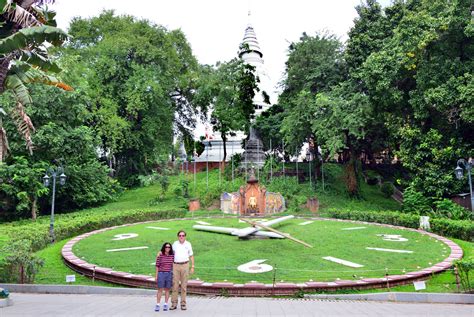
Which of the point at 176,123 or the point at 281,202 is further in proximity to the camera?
the point at 176,123

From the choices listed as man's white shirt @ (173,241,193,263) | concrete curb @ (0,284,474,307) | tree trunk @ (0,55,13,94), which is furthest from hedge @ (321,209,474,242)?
tree trunk @ (0,55,13,94)

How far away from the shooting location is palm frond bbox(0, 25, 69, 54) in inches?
292

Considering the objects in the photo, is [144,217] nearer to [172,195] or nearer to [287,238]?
[172,195]

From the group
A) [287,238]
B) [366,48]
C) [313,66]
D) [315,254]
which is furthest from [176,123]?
[315,254]

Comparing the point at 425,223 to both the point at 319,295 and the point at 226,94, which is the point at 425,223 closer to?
the point at 319,295

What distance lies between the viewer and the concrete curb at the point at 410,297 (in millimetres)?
7445

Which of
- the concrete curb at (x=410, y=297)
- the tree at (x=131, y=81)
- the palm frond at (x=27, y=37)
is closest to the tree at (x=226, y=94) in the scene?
the tree at (x=131, y=81)

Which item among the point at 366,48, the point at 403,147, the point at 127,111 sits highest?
the point at 366,48

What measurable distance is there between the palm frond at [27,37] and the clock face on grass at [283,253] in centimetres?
594

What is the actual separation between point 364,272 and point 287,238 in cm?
471

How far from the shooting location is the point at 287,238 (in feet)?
44.8

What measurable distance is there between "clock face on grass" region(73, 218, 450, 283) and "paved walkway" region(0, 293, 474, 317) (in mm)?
1247

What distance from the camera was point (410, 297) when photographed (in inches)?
301

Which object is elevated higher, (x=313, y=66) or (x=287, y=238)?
(x=313, y=66)
